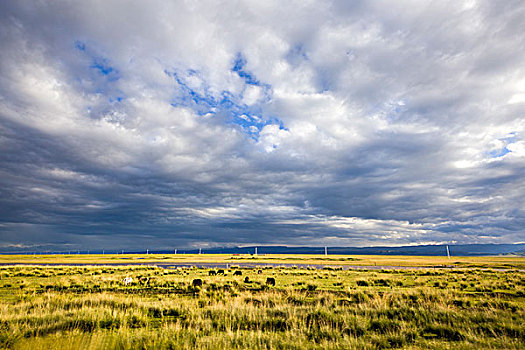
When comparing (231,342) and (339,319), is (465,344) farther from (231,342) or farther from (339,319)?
(231,342)

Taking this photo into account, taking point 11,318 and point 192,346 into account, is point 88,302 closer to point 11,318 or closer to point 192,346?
point 11,318

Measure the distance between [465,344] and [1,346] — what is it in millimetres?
14764

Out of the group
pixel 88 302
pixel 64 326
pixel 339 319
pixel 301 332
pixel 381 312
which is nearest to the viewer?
pixel 301 332

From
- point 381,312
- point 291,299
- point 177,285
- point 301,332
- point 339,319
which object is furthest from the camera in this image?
point 177,285

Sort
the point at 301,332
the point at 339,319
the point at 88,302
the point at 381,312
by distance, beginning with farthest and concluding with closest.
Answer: the point at 88,302 → the point at 381,312 → the point at 339,319 → the point at 301,332

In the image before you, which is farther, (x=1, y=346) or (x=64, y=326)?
(x=64, y=326)

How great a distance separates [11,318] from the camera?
1219 cm

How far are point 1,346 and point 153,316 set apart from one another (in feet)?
20.9

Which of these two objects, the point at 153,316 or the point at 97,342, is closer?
the point at 97,342

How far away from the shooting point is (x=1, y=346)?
9.38 metres

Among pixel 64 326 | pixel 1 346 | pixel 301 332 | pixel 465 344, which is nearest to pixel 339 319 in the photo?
pixel 301 332

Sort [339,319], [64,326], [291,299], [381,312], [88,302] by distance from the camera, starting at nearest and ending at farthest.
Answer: [64,326] < [339,319] < [381,312] < [88,302] < [291,299]

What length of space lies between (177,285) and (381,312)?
792 inches

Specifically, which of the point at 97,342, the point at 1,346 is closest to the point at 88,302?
the point at 1,346
